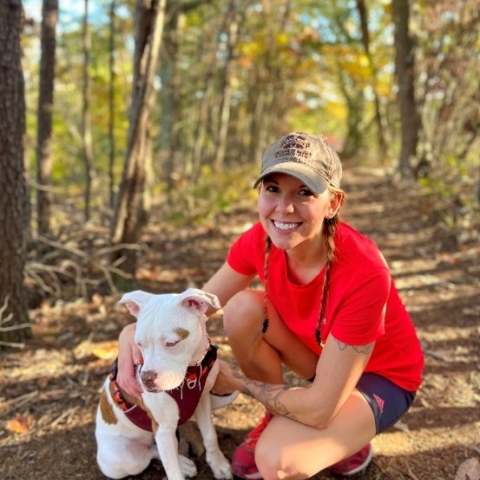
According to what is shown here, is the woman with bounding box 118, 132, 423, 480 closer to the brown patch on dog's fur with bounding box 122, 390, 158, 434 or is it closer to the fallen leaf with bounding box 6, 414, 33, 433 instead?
the brown patch on dog's fur with bounding box 122, 390, 158, 434

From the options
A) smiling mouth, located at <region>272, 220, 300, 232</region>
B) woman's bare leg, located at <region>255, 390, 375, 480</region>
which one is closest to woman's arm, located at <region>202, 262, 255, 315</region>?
smiling mouth, located at <region>272, 220, 300, 232</region>

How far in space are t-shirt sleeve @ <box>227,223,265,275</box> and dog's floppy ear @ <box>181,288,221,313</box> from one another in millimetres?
706

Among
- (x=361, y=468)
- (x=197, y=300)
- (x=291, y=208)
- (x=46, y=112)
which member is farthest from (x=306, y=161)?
(x=46, y=112)

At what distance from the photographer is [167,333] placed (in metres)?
2.01

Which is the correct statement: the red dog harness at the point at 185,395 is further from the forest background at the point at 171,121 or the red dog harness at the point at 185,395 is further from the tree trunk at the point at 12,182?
the tree trunk at the point at 12,182

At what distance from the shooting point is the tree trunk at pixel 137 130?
165 inches

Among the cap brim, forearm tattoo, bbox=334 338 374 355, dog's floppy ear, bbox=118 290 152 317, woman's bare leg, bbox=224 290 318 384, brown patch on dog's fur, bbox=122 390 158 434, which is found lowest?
brown patch on dog's fur, bbox=122 390 158 434

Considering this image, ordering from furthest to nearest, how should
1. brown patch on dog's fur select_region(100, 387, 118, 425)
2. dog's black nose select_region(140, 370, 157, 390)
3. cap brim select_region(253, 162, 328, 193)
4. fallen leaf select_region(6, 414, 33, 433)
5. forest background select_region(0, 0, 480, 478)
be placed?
forest background select_region(0, 0, 480, 478) → fallen leaf select_region(6, 414, 33, 433) → brown patch on dog's fur select_region(100, 387, 118, 425) → cap brim select_region(253, 162, 328, 193) → dog's black nose select_region(140, 370, 157, 390)

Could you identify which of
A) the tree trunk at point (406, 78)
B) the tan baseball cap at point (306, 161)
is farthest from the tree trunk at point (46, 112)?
the tree trunk at point (406, 78)

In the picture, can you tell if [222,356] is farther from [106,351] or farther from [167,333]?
[167,333]

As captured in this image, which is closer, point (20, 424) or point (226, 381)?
point (226, 381)

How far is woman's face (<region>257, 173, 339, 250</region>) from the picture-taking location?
222 centimetres

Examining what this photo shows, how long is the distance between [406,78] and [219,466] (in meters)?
8.68

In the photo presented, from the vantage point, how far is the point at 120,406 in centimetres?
244
